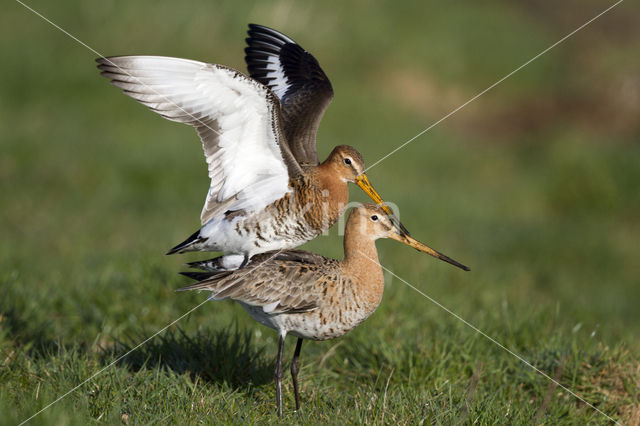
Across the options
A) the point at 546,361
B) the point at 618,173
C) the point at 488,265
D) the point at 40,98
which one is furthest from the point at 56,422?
the point at 618,173

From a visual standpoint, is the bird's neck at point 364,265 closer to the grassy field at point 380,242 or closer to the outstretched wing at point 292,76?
the grassy field at point 380,242

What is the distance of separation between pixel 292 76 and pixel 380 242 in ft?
15.4

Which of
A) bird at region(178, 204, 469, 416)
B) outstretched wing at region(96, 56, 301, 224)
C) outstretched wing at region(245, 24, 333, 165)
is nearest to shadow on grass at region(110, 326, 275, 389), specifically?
bird at region(178, 204, 469, 416)

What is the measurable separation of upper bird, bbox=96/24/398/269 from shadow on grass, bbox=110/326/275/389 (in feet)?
1.85

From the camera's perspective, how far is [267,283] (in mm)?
4539

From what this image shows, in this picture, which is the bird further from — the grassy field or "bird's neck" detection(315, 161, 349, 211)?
the grassy field

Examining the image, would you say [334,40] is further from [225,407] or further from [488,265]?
[225,407]

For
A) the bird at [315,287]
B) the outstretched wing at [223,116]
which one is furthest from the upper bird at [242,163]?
the bird at [315,287]

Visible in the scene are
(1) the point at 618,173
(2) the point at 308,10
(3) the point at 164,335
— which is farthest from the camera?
(2) the point at 308,10

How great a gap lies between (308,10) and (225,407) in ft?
43.3

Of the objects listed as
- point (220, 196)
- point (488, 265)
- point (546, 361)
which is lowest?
point (488, 265)

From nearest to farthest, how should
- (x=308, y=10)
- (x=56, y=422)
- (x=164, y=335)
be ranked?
(x=56, y=422) → (x=164, y=335) → (x=308, y=10)

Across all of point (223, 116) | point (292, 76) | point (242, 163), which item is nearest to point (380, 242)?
point (292, 76)

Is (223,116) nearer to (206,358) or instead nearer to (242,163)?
(242,163)
